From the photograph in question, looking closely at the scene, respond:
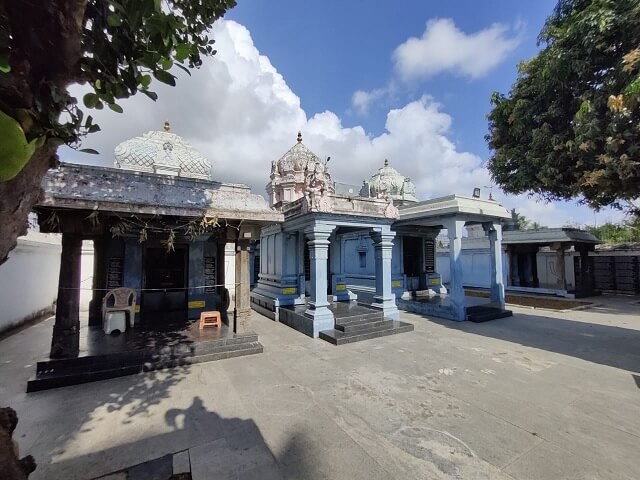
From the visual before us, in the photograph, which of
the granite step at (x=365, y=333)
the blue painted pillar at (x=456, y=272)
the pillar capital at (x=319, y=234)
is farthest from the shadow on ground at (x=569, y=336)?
the pillar capital at (x=319, y=234)

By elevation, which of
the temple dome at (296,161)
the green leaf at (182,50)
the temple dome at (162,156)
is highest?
the temple dome at (296,161)

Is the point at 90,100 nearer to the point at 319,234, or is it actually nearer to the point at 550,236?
the point at 319,234

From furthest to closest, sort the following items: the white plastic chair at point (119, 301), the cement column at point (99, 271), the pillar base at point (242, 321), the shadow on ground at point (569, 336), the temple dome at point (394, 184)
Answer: the temple dome at point (394, 184), the cement column at point (99, 271), the white plastic chair at point (119, 301), the pillar base at point (242, 321), the shadow on ground at point (569, 336)

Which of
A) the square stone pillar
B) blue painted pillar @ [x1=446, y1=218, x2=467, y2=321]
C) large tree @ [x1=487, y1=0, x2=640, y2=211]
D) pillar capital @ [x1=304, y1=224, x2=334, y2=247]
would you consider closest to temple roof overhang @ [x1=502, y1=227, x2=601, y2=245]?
large tree @ [x1=487, y1=0, x2=640, y2=211]

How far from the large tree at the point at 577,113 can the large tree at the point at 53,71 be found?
8189 mm

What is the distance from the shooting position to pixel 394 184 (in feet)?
66.6

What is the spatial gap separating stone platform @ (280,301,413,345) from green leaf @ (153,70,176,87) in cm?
688

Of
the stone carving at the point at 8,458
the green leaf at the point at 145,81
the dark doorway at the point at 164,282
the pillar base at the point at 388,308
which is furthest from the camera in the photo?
the pillar base at the point at 388,308

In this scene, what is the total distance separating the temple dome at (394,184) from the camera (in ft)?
65.8

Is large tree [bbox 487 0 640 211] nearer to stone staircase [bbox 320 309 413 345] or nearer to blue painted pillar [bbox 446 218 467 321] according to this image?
blue painted pillar [bbox 446 218 467 321]

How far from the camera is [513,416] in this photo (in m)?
4.07

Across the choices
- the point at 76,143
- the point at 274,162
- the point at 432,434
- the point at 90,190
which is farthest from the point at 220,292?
the point at 274,162

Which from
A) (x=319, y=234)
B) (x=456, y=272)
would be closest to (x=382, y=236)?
(x=319, y=234)

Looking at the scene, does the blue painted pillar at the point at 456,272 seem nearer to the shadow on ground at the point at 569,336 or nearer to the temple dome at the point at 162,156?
the shadow on ground at the point at 569,336
